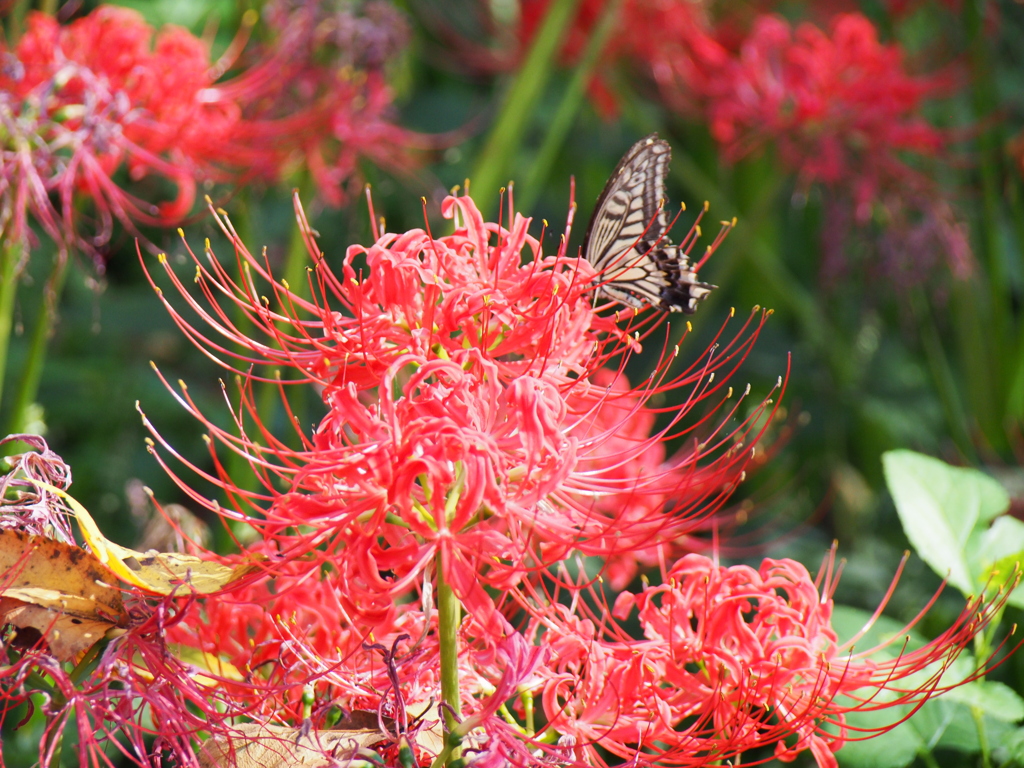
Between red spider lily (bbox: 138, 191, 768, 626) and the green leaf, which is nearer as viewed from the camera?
red spider lily (bbox: 138, 191, 768, 626)

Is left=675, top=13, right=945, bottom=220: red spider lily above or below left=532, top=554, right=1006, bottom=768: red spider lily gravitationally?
above

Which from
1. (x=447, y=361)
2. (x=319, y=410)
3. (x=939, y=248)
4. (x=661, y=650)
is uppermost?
(x=939, y=248)

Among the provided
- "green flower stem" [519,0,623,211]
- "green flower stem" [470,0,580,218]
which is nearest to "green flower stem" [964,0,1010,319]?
"green flower stem" [519,0,623,211]

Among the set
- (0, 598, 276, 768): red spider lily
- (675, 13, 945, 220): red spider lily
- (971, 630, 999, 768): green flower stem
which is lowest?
(0, 598, 276, 768): red spider lily

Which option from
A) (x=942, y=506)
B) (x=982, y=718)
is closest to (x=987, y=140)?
(x=942, y=506)

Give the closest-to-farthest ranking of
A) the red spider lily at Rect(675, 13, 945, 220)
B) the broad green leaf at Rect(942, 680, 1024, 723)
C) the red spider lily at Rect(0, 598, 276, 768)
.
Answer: the red spider lily at Rect(0, 598, 276, 768) < the broad green leaf at Rect(942, 680, 1024, 723) < the red spider lily at Rect(675, 13, 945, 220)

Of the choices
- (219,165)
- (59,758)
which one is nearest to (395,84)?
(219,165)

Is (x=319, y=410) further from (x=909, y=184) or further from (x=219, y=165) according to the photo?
(x=909, y=184)

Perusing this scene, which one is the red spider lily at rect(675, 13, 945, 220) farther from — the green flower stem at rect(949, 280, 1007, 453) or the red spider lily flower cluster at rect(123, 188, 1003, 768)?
the red spider lily flower cluster at rect(123, 188, 1003, 768)
